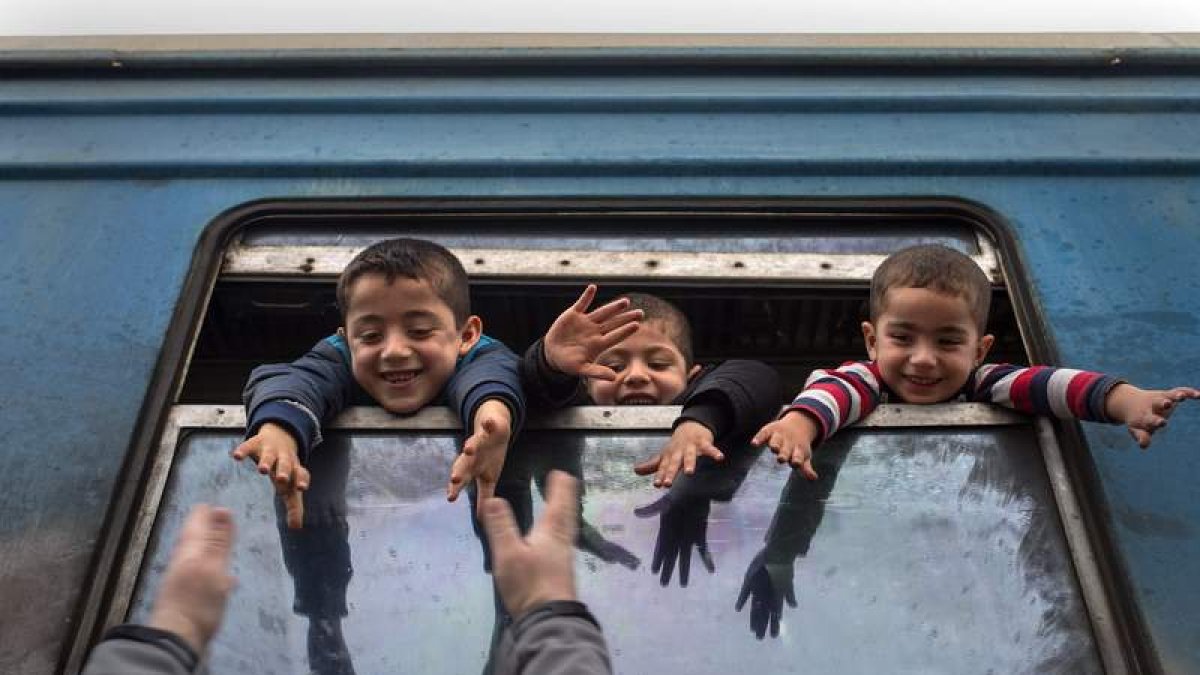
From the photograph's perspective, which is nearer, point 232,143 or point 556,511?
point 556,511

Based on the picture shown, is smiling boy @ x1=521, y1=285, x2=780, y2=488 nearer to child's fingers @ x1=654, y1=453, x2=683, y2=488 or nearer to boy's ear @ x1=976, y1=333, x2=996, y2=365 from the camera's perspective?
child's fingers @ x1=654, y1=453, x2=683, y2=488

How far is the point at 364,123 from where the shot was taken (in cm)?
219

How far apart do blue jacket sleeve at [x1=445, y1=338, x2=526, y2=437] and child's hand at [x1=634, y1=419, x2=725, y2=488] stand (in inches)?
6.4

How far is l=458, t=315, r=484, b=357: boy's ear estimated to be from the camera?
5.69 ft

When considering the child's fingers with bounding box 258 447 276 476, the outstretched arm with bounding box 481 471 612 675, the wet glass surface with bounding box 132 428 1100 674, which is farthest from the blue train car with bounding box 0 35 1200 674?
the outstretched arm with bounding box 481 471 612 675

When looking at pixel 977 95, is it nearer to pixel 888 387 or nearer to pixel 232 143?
pixel 888 387

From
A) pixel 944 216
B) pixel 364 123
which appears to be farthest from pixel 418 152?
pixel 944 216

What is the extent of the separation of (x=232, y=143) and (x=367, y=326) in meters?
0.61

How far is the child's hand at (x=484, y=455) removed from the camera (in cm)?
140

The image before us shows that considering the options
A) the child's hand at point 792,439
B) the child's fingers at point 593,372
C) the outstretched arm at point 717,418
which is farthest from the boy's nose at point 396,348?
the child's hand at point 792,439

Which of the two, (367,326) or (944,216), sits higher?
(944,216)

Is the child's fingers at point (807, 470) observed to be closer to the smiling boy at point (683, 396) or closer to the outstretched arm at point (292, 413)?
the smiling boy at point (683, 396)

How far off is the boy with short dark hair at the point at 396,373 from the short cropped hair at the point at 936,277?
52cm

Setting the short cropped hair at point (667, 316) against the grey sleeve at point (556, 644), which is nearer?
the grey sleeve at point (556, 644)
